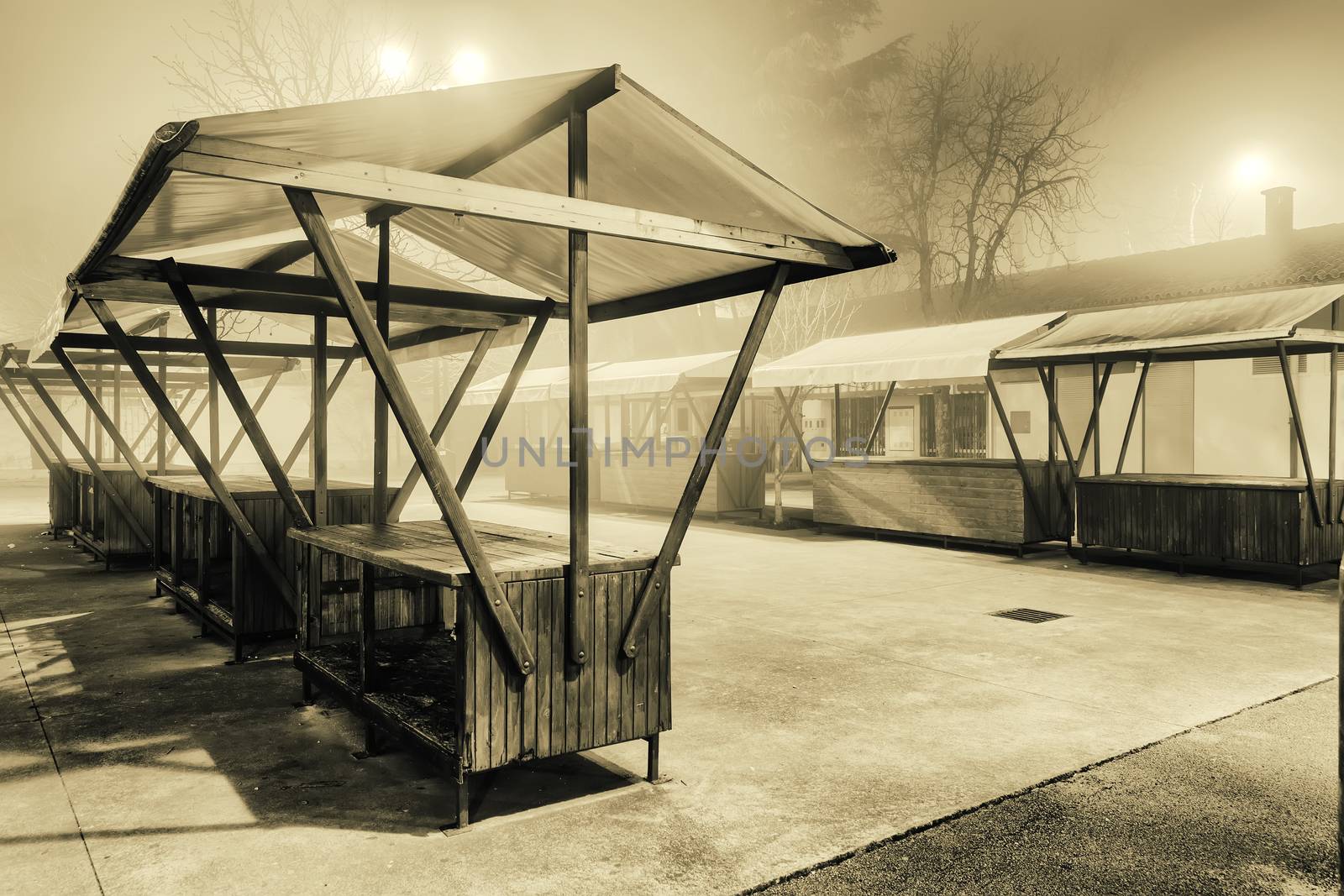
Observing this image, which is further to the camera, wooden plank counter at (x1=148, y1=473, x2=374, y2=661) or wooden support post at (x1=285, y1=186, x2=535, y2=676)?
wooden plank counter at (x1=148, y1=473, x2=374, y2=661)

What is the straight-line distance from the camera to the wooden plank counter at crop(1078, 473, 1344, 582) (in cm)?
882

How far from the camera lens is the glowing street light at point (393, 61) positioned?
2031cm

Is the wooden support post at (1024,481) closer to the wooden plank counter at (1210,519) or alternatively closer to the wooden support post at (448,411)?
the wooden plank counter at (1210,519)

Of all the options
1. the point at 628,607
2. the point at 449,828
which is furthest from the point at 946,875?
the point at 449,828

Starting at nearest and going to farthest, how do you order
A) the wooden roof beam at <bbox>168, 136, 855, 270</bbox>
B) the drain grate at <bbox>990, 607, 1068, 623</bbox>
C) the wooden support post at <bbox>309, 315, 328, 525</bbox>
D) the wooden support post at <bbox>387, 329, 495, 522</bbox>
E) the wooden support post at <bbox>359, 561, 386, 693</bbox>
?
the wooden roof beam at <bbox>168, 136, 855, 270</bbox> → the wooden support post at <bbox>359, 561, 386, 693</bbox> → the wooden support post at <bbox>387, 329, 495, 522</bbox> → the wooden support post at <bbox>309, 315, 328, 525</bbox> → the drain grate at <bbox>990, 607, 1068, 623</bbox>

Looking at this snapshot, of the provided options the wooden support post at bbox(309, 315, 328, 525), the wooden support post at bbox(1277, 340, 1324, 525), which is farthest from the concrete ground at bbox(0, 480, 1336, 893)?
the wooden support post at bbox(309, 315, 328, 525)

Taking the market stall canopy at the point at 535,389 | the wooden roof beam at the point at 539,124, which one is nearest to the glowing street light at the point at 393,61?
the market stall canopy at the point at 535,389

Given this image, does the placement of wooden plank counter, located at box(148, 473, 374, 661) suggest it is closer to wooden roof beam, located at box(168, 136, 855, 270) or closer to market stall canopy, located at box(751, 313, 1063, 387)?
wooden roof beam, located at box(168, 136, 855, 270)

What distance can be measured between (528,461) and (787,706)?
16.0 m

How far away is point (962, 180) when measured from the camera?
27219mm

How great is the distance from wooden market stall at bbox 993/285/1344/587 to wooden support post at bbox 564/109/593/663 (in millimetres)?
7213

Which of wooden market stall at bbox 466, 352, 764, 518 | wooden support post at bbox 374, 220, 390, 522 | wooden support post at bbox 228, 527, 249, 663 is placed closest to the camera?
wooden support post at bbox 374, 220, 390, 522

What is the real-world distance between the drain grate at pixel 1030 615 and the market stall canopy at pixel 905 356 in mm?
3404

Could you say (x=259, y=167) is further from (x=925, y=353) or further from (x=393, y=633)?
(x=925, y=353)
